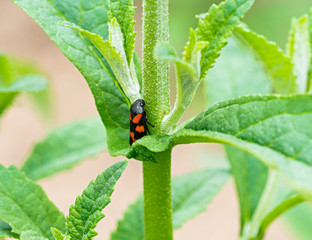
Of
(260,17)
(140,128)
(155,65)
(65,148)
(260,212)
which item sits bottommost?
(260,212)

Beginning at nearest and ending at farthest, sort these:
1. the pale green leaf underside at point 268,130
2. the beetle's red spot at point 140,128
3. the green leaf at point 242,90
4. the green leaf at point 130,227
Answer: the pale green leaf underside at point 268,130 < the beetle's red spot at point 140,128 < the green leaf at point 130,227 < the green leaf at point 242,90

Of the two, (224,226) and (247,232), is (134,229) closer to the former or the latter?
(247,232)

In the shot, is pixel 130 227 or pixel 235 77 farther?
pixel 235 77

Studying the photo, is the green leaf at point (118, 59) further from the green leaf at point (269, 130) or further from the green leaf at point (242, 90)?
the green leaf at point (242, 90)

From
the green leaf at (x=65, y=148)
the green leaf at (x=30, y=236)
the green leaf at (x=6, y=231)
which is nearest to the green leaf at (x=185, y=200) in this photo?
the green leaf at (x=65, y=148)

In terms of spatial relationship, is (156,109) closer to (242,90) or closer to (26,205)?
(26,205)

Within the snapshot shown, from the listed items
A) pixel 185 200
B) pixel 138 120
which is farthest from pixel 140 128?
pixel 185 200

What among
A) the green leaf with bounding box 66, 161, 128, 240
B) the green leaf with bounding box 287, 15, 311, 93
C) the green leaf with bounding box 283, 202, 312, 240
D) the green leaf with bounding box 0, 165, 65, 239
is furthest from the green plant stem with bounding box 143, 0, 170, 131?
the green leaf with bounding box 283, 202, 312, 240

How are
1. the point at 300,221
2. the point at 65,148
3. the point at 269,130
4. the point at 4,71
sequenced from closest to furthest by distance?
the point at 269,130 < the point at 4,71 < the point at 65,148 < the point at 300,221
